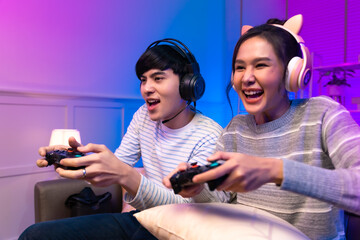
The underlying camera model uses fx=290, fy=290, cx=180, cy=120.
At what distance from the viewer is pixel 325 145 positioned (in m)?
0.82

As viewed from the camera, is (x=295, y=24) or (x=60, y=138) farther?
(x=60, y=138)

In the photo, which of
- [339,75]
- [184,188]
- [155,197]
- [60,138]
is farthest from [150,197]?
[339,75]

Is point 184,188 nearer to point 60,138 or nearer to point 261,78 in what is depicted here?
point 261,78

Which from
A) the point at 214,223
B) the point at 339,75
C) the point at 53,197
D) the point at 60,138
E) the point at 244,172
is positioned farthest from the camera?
the point at 339,75

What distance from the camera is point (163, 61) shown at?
4.14 feet

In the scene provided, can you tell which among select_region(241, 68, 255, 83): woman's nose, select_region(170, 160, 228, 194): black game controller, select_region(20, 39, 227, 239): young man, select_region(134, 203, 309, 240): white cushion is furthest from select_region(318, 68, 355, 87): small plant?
select_region(170, 160, 228, 194): black game controller

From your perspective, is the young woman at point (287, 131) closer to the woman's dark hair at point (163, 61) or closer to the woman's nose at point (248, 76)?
the woman's nose at point (248, 76)

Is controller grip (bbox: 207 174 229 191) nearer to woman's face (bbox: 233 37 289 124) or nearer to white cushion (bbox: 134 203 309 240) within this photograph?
white cushion (bbox: 134 203 309 240)

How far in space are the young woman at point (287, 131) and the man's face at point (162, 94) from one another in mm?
329

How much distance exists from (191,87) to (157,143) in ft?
0.96

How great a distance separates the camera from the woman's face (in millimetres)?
873

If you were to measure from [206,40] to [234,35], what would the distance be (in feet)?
2.21

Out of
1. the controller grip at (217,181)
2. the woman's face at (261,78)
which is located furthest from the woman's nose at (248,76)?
the controller grip at (217,181)

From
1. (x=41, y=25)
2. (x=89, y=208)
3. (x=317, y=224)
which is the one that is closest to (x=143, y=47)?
(x=41, y=25)
